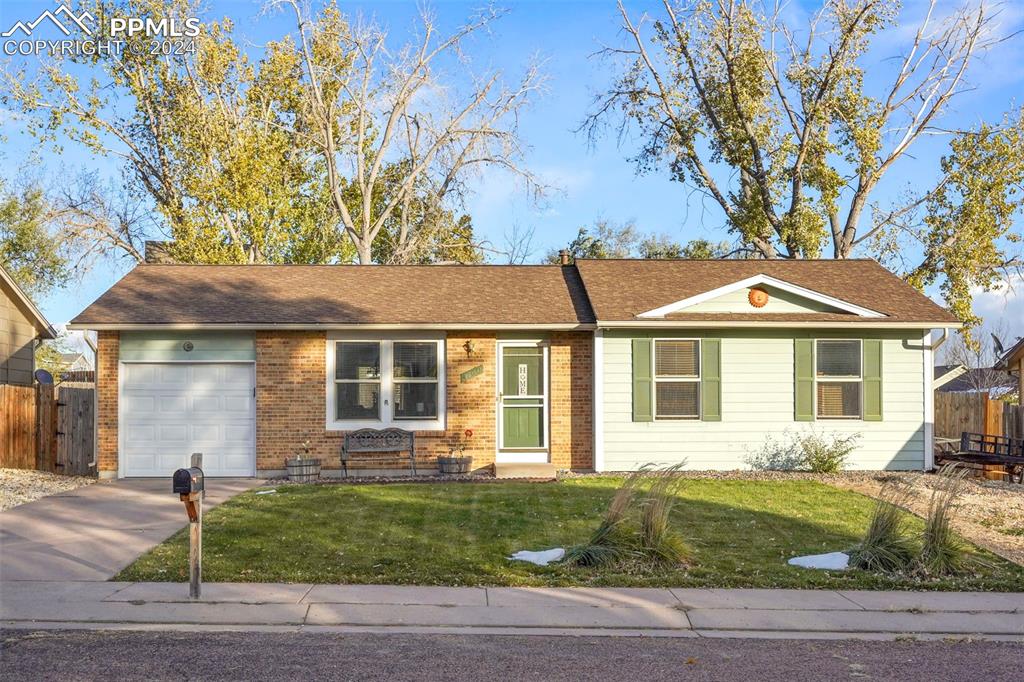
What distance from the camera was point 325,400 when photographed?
53.4 ft

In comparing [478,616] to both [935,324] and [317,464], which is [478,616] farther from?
[935,324]

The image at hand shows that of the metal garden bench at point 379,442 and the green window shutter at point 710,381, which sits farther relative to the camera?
the green window shutter at point 710,381

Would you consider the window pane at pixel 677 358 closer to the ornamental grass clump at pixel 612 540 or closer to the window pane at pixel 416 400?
the window pane at pixel 416 400

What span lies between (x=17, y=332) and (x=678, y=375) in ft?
55.2

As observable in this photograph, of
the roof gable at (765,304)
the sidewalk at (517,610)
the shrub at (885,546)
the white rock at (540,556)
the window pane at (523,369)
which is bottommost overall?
the sidewalk at (517,610)

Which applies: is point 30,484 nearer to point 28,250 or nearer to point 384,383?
point 384,383

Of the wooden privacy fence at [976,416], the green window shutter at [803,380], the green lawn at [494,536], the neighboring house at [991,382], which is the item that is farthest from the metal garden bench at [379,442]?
the neighboring house at [991,382]

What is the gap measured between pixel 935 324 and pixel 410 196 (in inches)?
812

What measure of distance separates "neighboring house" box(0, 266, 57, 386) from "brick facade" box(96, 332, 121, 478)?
7566mm

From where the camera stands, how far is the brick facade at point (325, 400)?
16.1m

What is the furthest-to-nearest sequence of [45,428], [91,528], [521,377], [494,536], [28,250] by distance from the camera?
[28,250] → [45,428] → [521,377] → [91,528] → [494,536]

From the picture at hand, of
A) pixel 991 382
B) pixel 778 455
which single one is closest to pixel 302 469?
pixel 778 455

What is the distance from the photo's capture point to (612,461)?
54.1 feet

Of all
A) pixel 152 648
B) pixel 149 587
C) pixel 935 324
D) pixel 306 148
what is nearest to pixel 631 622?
pixel 152 648
